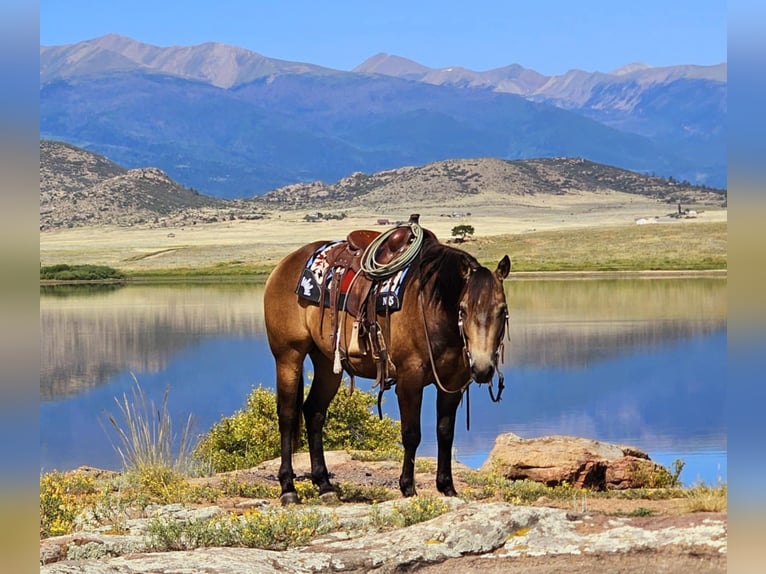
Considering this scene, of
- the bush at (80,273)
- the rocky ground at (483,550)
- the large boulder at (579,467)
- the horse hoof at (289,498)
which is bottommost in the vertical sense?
the bush at (80,273)

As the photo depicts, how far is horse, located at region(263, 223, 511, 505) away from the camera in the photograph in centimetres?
751

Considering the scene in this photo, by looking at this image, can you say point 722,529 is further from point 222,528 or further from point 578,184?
point 578,184

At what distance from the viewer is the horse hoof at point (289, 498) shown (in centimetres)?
886

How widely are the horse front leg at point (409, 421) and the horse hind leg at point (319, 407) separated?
106 cm

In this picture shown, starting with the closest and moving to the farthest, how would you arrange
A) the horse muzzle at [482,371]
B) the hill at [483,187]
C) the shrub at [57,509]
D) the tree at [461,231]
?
1. the horse muzzle at [482,371]
2. the shrub at [57,509]
3. the tree at [461,231]
4. the hill at [483,187]

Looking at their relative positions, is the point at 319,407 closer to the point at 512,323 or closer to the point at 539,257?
the point at 512,323

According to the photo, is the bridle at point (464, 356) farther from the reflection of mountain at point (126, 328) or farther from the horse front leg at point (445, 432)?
the reflection of mountain at point (126, 328)

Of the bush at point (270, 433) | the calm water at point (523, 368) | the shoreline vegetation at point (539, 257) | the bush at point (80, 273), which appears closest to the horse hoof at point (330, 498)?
the calm water at point (523, 368)

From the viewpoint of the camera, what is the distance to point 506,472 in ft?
33.8

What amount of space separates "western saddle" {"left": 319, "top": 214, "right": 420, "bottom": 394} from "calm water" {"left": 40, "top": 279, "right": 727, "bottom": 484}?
3717 millimetres

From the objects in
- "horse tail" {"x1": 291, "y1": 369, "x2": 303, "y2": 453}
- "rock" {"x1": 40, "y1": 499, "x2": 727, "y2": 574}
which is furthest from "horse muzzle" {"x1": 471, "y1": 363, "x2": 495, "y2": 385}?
"horse tail" {"x1": 291, "y1": 369, "x2": 303, "y2": 453}
